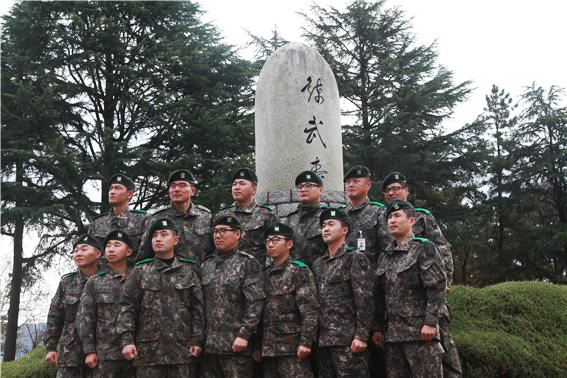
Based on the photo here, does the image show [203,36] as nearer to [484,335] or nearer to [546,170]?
[484,335]

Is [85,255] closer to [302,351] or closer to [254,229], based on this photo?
[254,229]

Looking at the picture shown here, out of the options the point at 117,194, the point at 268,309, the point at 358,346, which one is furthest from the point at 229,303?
the point at 117,194

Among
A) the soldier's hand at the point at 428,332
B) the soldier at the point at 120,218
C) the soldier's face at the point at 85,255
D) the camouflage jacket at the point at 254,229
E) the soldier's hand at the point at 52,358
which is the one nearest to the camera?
the soldier's hand at the point at 428,332

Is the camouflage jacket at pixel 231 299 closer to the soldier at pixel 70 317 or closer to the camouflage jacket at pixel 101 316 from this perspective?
the camouflage jacket at pixel 101 316

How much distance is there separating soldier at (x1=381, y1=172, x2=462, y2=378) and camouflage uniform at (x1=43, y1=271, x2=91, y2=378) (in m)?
2.95

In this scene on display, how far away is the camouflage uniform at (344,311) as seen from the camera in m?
3.96

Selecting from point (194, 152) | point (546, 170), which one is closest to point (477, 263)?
point (546, 170)

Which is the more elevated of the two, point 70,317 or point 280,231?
point 280,231

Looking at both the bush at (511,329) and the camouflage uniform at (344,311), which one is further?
the bush at (511,329)

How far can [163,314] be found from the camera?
4199mm

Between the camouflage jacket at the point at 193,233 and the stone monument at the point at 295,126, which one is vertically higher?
the stone monument at the point at 295,126

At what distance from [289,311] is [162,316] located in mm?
1025

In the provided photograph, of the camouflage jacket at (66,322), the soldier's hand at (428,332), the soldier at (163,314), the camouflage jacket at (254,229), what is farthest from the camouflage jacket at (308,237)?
the camouflage jacket at (66,322)

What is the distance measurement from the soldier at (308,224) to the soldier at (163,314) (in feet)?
3.63
